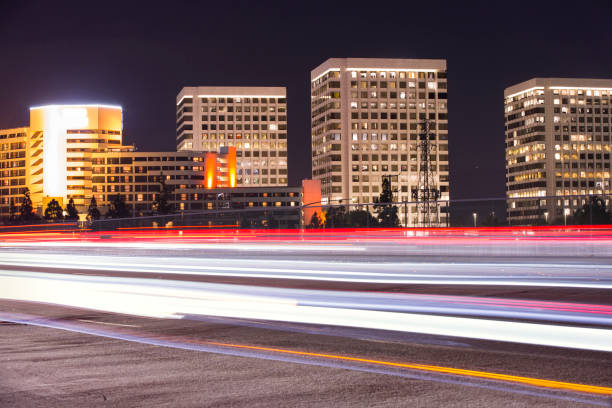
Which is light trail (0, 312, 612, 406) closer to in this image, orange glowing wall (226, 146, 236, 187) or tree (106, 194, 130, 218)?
tree (106, 194, 130, 218)

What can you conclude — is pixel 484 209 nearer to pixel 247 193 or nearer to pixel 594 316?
pixel 594 316

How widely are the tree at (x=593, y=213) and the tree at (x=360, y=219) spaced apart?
9.39 meters

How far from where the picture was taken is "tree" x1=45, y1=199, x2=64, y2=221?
602 feet

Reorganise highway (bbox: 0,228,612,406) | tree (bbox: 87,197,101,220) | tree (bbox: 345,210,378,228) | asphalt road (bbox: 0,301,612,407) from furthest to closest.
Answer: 1. tree (bbox: 87,197,101,220)
2. tree (bbox: 345,210,378,228)
3. highway (bbox: 0,228,612,406)
4. asphalt road (bbox: 0,301,612,407)

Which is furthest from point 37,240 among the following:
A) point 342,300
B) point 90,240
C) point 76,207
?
point 76,207

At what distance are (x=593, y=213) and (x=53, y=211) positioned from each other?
173m

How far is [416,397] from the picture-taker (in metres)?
6.84

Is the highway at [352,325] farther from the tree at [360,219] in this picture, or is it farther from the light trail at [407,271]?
the tree at [360,219]

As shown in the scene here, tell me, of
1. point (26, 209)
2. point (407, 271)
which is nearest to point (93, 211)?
point (26, 209)

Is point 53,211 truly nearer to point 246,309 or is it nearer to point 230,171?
point 230,171

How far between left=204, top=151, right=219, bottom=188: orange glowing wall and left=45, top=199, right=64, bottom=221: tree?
1327 inches

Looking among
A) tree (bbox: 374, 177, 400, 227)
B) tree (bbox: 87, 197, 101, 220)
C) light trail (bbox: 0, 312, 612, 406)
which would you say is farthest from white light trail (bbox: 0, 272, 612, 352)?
tree (bbox: 87, 197, 101, 220)

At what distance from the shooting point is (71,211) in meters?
184

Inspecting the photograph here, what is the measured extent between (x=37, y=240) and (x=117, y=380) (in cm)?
4721
